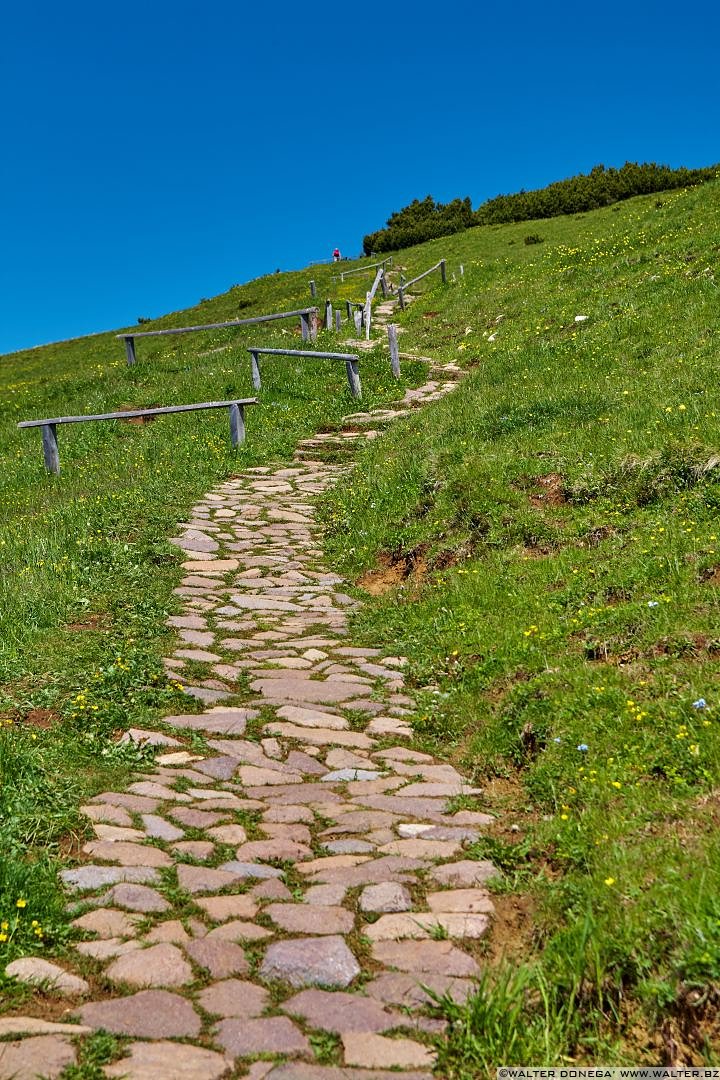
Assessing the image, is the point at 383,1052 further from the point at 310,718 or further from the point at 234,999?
the point at 310,718

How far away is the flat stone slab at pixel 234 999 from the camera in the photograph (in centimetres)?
376

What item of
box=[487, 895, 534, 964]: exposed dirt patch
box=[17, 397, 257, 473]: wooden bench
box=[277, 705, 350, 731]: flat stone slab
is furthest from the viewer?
box=[17, 397, 257, 473]: wooden bench

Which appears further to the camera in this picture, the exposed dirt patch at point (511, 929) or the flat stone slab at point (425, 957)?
the exposed dirt patch at point (511, 929)

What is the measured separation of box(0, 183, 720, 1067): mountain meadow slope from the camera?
378 centimetres

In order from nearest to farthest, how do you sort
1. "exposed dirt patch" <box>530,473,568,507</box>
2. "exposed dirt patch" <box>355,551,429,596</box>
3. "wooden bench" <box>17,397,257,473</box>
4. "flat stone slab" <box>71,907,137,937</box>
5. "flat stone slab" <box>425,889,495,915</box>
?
Answer: "flat stone slab" <box>71,907,137,937</box> < "flat stone slab" <box>425,889,495,915</box> < "exposed dirt patch" <box>355,551,429,596</box> < "exposed dirt patch" <box>530,473,568,507</box> < "wooden bench" <box>17,397,257,473</box>

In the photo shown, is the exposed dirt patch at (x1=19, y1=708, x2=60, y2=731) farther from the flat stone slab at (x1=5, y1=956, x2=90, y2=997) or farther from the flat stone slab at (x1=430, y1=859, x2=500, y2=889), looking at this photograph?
the flat stone slab at (x1=430, y1=859, x2=500, y2=889)

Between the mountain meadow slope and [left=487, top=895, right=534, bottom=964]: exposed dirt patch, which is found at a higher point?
the mountain meadow slope

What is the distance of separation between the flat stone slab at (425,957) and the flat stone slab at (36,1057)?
1.38m

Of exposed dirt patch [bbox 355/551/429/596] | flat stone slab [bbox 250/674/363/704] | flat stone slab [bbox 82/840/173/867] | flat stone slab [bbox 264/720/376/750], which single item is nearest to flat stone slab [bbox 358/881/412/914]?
flat stone slab [bbox 82/840/173/867]

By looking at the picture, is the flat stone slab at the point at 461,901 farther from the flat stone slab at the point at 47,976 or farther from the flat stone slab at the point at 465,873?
the flat stone slab at the point at 47,976

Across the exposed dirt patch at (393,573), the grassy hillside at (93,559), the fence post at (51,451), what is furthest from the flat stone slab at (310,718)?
the fence post at (51,451)

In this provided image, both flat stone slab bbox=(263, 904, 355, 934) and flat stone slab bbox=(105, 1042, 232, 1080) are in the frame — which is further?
flat stone slab bbox=(263, 904, 355, 934)

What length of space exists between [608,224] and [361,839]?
110 ft

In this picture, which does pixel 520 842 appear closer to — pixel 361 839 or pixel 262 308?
pixel 361 839
